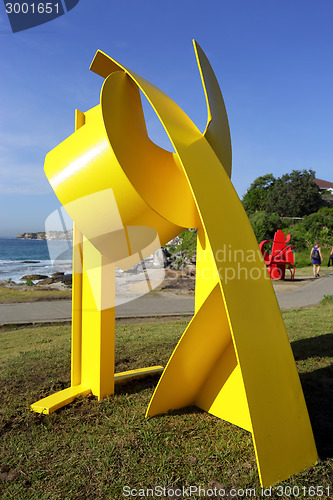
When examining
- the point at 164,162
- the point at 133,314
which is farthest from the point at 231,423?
the point at 133,314

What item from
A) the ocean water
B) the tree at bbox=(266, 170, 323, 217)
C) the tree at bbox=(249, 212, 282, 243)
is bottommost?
the ocean water

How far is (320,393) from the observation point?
393 centimetres

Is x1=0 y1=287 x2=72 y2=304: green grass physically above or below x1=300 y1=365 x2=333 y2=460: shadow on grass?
above

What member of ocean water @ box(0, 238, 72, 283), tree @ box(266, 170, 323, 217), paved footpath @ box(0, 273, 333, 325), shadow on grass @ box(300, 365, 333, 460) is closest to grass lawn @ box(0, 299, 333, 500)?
shadow on grass @ box(300, 365, 333, 460)

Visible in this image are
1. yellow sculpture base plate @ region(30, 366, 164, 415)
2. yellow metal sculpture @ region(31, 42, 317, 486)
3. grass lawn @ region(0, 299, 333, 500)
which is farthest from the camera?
yellow sculpture base plate @ region(30, 366, 164, 415)

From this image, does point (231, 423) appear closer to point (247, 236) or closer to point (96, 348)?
point (96, 348)

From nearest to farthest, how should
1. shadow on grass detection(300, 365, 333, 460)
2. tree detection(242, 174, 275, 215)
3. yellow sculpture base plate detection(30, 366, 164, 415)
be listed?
shadow on grass detection(300, 365, 333, 460) → yellow sculpture base plate detection(30, 366, 164, 415) → tree detection(242, 174, 275, 215)

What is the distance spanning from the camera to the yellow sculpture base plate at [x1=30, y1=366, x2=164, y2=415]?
11.4 feet

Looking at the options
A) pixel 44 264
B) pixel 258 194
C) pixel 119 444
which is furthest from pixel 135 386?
pixel 44 264

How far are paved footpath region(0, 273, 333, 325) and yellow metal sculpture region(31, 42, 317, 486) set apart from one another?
5476 millimetres

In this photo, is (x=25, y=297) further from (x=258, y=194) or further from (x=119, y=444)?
(x=258, y=194)

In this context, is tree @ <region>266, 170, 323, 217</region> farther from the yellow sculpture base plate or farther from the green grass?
the yellow sculpture base plate

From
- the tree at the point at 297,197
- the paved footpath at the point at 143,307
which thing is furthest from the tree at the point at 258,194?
the paved footpath at the point at 143,307

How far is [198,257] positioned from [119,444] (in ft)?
5.32
